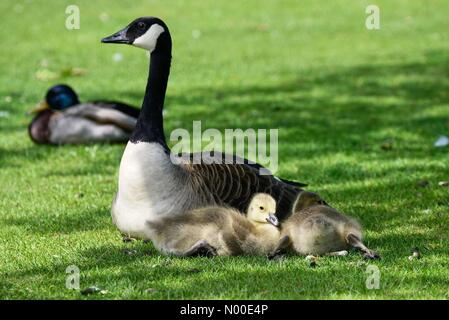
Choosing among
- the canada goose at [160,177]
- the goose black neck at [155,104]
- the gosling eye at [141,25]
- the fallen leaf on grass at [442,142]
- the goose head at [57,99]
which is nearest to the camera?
the canada goose at [160,177]

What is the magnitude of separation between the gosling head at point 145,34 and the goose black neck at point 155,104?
60 mm

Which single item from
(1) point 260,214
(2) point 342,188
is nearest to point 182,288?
(1) point 260,214

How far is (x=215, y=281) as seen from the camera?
584 centimetres

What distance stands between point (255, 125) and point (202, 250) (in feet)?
18.6

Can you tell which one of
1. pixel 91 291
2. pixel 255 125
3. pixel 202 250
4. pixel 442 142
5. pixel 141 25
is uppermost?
pixel 141 25

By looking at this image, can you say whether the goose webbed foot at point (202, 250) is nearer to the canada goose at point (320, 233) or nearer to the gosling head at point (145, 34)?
the canada goose at point (320, 233)

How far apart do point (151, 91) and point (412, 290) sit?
2664 mm

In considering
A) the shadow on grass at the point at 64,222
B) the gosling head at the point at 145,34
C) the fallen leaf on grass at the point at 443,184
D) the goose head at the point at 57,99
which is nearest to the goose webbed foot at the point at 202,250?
the shadow on grass at the point at 64,222

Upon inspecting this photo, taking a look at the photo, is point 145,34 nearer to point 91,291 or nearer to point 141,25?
point 141,25

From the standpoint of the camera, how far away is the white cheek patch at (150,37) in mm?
7145

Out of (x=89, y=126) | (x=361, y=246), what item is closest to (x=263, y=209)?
(x=361, y=246)

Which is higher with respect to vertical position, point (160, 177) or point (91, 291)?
point (160, 177)

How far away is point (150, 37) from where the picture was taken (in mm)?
7168

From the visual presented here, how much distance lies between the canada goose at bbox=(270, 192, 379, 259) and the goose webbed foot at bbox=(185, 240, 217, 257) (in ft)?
1.39
